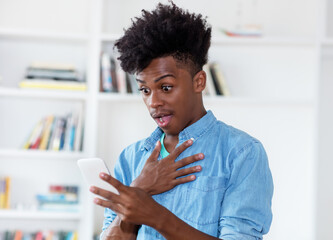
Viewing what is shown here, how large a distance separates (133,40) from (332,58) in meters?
2.16

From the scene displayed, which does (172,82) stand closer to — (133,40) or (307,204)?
(133,40)

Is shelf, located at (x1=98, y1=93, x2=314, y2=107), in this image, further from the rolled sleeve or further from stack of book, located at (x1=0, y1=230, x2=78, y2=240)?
the rolled sleeve

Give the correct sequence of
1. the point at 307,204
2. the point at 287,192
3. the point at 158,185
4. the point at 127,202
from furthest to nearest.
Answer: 1. the point at 287,192
2. the point at 307,204
3. the point at 158,185
4. the point at 127,202

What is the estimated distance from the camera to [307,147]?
10.1ft

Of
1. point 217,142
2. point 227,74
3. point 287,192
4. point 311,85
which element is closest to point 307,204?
point 287,192

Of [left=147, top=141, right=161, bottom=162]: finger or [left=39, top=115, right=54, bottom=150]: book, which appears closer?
[left=147, top=141, right=161, bottom=162]: finger

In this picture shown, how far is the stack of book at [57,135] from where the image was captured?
2.96 metres

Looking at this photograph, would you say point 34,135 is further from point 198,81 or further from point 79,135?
point 198,81

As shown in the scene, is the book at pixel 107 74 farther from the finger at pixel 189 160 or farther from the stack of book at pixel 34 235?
the finger at pixel 189 160

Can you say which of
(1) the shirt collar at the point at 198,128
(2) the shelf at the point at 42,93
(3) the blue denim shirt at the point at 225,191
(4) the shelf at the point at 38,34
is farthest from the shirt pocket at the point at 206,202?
(4) the shelf at the point at 38,34

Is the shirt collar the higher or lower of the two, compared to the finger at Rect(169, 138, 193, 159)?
higher

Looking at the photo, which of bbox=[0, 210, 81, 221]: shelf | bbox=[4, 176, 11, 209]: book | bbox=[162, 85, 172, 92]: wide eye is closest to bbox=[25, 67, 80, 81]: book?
bbox=[4, 176, 11, 209]: book

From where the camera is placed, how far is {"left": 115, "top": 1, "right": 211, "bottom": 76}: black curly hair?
4.09 feet

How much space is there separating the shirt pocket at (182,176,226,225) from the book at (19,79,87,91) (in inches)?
73.3
